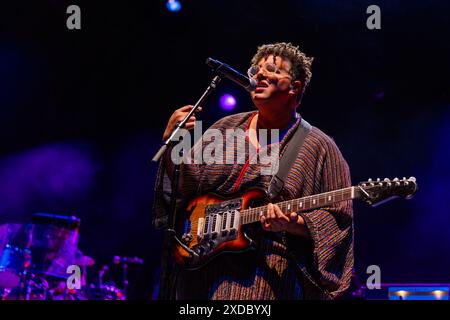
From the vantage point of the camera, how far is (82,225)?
944 cm

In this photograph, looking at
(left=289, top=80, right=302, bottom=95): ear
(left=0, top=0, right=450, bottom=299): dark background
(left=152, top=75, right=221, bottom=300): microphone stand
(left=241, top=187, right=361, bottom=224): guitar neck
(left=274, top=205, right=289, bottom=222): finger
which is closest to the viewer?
(left=152, top=75, right=221, bottom=300): microphone stand

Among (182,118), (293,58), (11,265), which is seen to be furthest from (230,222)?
(11,265)

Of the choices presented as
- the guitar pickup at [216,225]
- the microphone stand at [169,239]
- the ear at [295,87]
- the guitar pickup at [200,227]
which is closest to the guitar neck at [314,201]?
the guitar pickup at [216,225]

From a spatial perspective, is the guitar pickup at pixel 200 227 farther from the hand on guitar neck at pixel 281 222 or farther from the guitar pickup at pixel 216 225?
the hand on guitar neck at pixel 281 222

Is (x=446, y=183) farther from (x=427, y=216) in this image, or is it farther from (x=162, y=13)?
(x=162, y=13)

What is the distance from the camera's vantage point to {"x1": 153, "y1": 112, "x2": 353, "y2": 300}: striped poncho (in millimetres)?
2986

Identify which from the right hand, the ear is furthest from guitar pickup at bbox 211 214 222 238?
the ear

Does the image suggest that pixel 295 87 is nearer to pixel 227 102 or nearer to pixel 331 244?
pixel 331 244

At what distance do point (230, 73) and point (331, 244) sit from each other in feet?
3.51

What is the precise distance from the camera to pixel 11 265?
7215mm

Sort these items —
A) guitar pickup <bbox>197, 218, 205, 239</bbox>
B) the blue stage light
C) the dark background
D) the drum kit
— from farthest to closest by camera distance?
the blue stage light < the dark background < the drum kit < guitar pickup <bbox>197, 218, 205, 239</bbox>

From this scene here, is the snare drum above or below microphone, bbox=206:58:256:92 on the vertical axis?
below

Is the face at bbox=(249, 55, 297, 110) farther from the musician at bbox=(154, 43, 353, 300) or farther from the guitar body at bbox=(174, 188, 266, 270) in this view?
the guitar body at bbox=(174, 188, 266, 270)

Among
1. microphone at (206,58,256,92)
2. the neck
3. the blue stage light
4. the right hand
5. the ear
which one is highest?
the blue stage light
